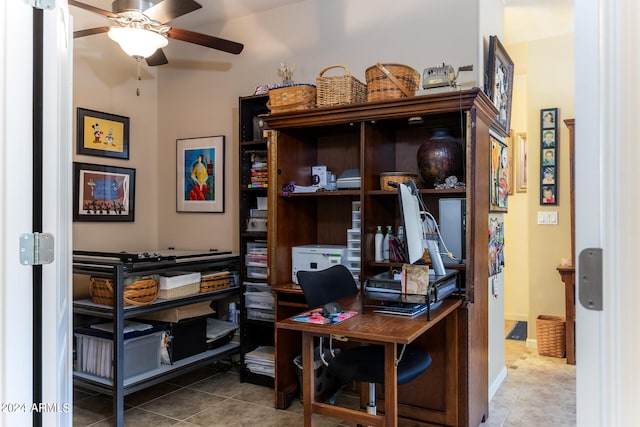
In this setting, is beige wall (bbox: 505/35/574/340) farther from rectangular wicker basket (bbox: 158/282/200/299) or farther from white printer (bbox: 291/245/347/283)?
rectangular wicker basket (bbox: 158/282/200/299)

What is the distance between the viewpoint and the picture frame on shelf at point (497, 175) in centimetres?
305

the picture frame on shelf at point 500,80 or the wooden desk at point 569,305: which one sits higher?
the picture frame on shelf at point 500,80

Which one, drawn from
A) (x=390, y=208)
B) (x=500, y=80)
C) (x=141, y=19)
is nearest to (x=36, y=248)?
(x=141, y=19)

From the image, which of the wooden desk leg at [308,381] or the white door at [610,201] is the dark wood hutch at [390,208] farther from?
the white door at [610,201]

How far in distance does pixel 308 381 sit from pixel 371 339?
406 mm

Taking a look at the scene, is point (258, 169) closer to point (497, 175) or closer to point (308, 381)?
point (497, 175)

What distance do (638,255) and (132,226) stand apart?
13.1 feet

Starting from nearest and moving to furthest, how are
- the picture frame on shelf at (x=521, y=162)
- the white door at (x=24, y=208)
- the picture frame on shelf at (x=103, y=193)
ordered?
the white door at (x=24, y=208) → the picture frame on shelf at (x=103, y=193) → the picture frame on shelf at (x=521, y=162)

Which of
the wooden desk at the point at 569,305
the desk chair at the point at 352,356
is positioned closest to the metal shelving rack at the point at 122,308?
the desk chair at the point at 352,356

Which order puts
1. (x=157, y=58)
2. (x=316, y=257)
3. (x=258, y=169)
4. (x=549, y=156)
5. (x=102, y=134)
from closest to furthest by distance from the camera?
(x=316, y=257) < (x=157, y=58) < (x=258, y=169) < (x=102, y=134) < (x=549, y=156)

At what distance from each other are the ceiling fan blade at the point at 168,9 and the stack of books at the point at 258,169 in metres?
1.14

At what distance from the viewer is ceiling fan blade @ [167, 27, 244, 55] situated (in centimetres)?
292

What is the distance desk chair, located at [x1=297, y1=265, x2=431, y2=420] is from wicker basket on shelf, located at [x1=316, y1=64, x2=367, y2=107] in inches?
39.4

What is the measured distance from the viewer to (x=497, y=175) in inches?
125
